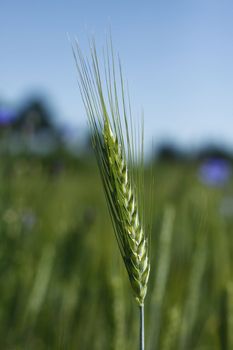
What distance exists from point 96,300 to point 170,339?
0.58 meters

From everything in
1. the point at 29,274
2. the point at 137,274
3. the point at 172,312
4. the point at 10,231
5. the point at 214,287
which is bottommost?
the point at 214,287

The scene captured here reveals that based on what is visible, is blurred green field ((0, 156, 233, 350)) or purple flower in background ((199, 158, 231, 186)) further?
purple flower in background ((199, 158, 231, 186))

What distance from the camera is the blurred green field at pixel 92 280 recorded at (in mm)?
1070

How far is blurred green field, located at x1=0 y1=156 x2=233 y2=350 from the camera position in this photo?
107 centimetres

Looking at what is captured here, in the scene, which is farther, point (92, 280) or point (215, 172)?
point (215, 172)

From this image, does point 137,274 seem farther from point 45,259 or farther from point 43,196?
point 43,196

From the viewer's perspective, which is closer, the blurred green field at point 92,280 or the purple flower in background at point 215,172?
the blurred green field at point 92,280

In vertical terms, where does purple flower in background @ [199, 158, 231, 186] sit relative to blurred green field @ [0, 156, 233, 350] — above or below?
below

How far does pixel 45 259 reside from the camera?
4.79 ft

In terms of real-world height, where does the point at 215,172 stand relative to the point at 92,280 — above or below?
below

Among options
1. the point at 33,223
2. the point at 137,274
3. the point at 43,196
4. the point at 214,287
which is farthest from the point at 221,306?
the point at 43,196

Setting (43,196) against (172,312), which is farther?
(43,196)

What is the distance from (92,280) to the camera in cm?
155

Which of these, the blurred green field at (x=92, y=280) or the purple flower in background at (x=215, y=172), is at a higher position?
the blurred green field at (x=92, y=280)
